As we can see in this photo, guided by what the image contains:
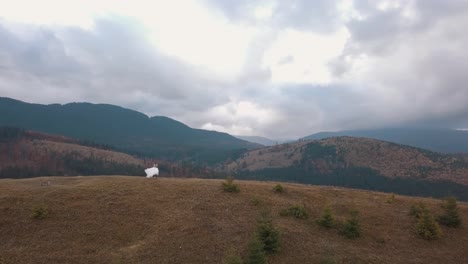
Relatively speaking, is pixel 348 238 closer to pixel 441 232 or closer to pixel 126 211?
pixel 441 232

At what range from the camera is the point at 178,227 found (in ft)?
103

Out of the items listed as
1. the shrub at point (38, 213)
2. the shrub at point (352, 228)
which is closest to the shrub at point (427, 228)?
the shrub at point (352, 228)

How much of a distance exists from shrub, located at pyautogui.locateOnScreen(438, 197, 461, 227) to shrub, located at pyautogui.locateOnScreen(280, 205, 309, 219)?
14.4 meters

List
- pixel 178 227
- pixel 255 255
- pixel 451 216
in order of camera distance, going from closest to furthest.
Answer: pixel 255 255, pixel 178 227, pixel 451 216

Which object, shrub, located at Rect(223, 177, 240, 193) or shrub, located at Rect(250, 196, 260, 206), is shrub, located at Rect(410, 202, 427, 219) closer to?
shrub, located at Rect(250, 196, 260, 206)

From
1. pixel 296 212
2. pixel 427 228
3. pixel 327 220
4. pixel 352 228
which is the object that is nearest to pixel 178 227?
pixel 296 212

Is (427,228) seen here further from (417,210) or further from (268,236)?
(268,236)

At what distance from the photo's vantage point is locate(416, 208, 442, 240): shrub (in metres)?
33.1

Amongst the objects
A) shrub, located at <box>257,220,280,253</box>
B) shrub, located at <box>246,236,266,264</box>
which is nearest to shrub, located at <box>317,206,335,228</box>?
shrub, located at <box>257,220,280,253</box>

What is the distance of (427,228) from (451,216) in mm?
5220

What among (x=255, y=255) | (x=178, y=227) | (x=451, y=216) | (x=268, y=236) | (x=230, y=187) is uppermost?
(x=230, y=187)

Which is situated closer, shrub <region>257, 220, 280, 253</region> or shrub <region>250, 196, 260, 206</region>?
shrub <region>257, 220, 280, 253</region>

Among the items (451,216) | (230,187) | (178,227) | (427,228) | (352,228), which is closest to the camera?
(178,227)

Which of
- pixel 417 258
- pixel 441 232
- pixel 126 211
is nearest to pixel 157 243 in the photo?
pixel 126 211
